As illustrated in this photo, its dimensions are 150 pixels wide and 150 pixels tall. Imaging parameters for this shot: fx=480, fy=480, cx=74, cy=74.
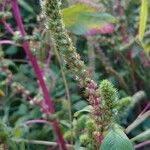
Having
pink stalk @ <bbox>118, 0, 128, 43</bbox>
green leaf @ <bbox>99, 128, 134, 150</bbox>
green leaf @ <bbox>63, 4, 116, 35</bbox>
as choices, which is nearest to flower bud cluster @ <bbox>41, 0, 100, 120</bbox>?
green leaf @ <bbox>99, 128, 134, 150</bbox>

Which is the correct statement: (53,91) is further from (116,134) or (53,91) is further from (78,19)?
(116,134)

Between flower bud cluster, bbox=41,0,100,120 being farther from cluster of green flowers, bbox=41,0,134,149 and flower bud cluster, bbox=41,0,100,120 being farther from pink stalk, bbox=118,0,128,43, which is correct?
pink stalk, bbox=118,0,128,43

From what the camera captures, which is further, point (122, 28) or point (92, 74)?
point (122, 28)

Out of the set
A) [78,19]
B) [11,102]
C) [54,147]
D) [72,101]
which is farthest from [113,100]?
[11,102]

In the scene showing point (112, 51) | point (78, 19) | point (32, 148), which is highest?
point (78, 19)

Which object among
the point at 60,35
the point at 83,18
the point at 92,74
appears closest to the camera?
the point at 60,35

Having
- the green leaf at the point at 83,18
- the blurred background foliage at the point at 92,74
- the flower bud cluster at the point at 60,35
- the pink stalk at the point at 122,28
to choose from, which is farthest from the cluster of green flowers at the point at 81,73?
the pink stalk at the point at 122,28

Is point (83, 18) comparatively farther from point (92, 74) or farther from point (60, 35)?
point (60, 35)

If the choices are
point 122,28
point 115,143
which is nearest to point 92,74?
point 122,28
